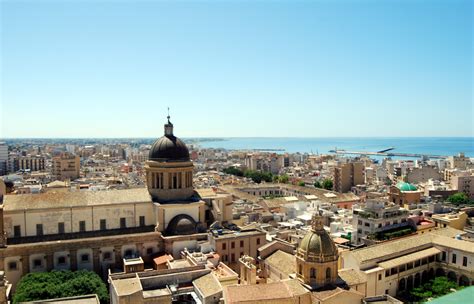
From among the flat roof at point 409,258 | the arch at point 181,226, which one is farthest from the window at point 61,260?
the flat roof at point 409,258

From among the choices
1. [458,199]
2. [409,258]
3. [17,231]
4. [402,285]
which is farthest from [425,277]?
[458,199]

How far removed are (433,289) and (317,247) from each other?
1195cm

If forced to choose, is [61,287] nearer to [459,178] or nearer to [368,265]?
[368,265]

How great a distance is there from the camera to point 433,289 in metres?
30.0

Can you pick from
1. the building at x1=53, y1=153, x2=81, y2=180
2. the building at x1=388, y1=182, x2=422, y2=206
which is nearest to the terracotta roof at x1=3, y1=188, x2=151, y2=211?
the building at x1=388, y1=182, x2=422, y2=206

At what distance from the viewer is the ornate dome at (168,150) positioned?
35500 millimetres

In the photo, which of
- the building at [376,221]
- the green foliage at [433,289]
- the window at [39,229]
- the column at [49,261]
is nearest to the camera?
the green foliage at [433,289]

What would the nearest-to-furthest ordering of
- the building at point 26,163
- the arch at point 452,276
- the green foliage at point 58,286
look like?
the green foliage at point 58,286 < the arch at point 452,276 < the building at point 26,163

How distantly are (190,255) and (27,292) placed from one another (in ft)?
34.1

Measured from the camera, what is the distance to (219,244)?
102ft

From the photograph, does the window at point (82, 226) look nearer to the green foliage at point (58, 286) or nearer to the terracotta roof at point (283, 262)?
the green foliage at point (58, 286)

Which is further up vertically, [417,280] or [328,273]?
[328,273]

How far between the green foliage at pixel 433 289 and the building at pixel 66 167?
272ft

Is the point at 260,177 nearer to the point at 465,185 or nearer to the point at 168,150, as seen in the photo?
the point at 465,185
